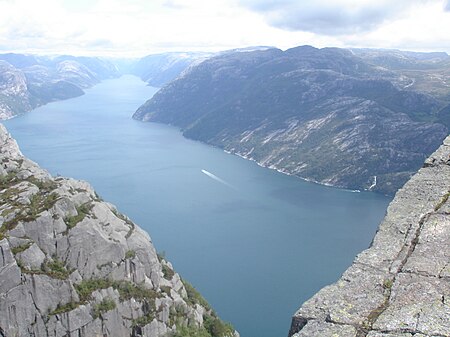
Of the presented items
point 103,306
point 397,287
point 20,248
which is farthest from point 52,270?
point 397,287

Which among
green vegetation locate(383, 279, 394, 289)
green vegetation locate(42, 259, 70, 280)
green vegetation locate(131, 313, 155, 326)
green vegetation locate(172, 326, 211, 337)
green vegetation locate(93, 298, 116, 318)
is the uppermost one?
green vegetation locate(383, 279, 394, 289)

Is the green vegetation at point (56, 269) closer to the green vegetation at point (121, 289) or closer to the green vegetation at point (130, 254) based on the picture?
the green vegetation at point (121, 289)

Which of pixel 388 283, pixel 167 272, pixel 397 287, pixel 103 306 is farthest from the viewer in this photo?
pixel 167 272

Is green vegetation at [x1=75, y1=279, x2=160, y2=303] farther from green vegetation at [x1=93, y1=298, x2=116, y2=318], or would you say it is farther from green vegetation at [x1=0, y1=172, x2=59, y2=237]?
green vegetation at [x1=0, y1=172, x2=59, y2=237]

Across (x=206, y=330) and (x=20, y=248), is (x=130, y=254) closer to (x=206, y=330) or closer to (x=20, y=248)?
(x=20, y=248)

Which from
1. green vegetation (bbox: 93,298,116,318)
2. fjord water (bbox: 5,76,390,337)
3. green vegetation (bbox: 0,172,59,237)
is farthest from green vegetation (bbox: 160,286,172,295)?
fjord water (bbox: 5,76,390,337)

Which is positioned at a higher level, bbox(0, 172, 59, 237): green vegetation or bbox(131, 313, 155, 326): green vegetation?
bbox(0, 172, 59, 237): green vegetation
